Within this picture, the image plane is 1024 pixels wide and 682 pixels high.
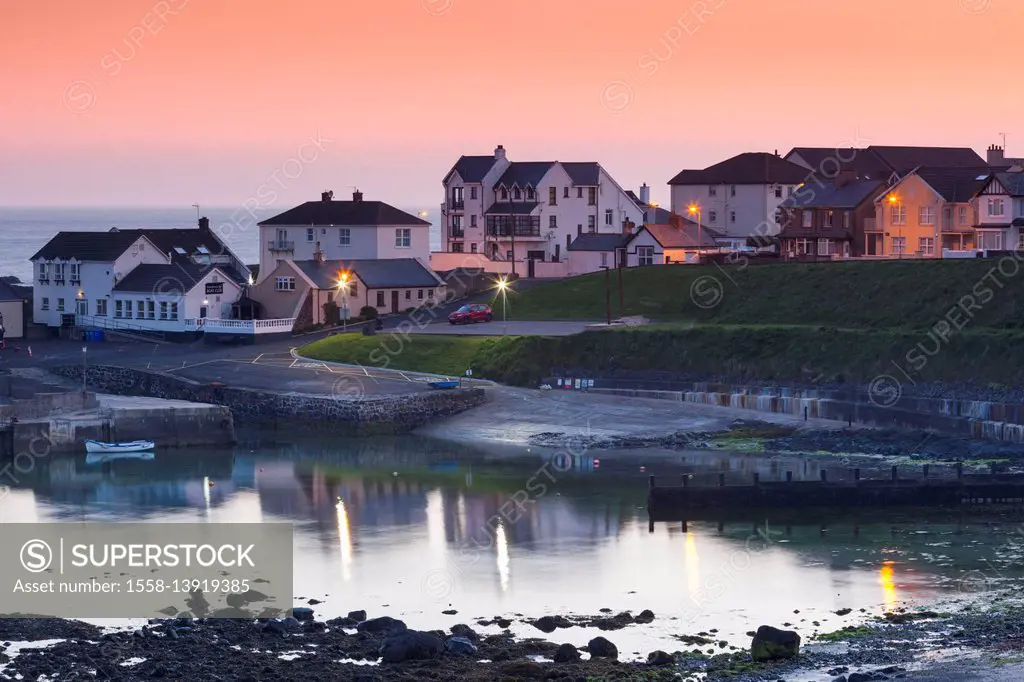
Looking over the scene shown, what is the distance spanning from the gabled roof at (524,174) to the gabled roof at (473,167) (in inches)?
51.9

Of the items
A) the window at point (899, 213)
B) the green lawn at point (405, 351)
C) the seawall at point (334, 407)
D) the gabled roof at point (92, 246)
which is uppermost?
the window at point (899, 213)

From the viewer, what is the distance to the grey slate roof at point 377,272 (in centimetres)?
9912

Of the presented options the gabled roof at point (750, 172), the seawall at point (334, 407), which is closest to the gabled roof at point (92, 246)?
the seawall at point (334, 407)

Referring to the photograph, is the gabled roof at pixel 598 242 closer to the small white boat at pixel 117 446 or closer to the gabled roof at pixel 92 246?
the gabled roof at pixel 92 246

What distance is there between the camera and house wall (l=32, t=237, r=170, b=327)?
10181 centimetres

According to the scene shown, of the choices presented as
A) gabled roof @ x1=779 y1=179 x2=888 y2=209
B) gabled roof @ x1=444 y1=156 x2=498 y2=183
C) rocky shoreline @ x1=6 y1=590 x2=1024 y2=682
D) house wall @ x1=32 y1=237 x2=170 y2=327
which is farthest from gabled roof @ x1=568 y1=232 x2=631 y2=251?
rocky shoreline @ x1=6 y1=590 x2=1024 y2=682

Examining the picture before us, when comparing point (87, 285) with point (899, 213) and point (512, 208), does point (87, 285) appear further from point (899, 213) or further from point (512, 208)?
point (899, 213)

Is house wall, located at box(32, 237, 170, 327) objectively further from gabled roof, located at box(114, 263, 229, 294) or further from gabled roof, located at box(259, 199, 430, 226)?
gabled roof, located at box(259, 199, 430, 226)

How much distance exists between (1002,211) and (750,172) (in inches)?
1215

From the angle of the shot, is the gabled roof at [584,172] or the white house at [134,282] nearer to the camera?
the white house at [134,282]

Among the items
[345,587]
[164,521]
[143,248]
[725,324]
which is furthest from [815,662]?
[143,248]

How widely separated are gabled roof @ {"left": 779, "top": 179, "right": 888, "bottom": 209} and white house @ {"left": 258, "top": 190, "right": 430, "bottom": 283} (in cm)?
2513

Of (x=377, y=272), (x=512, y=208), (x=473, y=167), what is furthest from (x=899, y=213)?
(x=473, y=167)

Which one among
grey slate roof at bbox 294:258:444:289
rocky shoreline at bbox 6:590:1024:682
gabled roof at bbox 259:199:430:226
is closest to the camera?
rocky shoreline at bbox 6:590:1024:682
